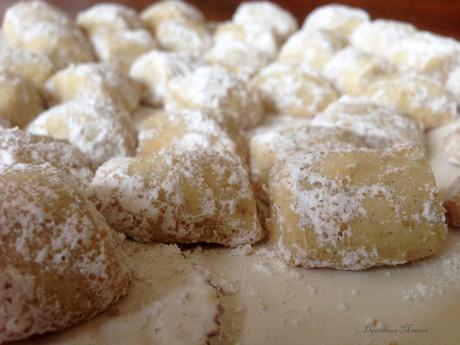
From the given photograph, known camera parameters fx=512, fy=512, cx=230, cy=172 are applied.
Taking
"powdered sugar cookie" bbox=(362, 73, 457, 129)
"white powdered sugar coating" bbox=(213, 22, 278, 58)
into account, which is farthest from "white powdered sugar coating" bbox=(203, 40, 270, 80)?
"powdered sugar cookie" bbox=(362, 73, 457, 129)

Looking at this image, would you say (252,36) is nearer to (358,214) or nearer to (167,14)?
(167,14)

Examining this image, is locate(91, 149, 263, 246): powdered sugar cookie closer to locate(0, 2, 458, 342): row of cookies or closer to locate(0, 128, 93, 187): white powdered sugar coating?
locate(0, 2, 458, 342): row of cookies

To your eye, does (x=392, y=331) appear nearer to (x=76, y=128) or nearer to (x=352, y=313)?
(x=352, y=313)

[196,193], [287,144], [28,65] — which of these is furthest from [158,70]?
[196,193]

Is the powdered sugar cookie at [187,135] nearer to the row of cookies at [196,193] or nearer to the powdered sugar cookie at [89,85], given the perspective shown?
the row of cookies at [196,193]

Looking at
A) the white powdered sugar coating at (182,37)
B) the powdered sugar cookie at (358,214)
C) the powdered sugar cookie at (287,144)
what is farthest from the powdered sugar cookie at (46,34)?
the powdered sugar cookie at (358,214)
